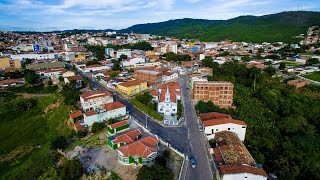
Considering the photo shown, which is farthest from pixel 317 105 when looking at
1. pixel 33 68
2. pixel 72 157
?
pixel 33 68

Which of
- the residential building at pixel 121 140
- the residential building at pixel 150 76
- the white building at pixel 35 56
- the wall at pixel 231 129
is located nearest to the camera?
the residential building at pixel 121 140

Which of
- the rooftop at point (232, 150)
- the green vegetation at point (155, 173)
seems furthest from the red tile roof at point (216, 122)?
the green vegetation at point (155, 173)

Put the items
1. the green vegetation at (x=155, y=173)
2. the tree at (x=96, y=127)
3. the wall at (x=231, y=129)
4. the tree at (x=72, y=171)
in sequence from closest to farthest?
1. the green vegetation at (x=155, y=173)
2. the tree at (x=72, y=171)
3. the wall at (x=231, y=129)
4. the tree at (x=96, y=127)

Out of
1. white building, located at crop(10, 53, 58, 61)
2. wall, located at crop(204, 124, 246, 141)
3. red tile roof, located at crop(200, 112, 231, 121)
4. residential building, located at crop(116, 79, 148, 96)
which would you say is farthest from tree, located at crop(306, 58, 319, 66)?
white building, located at crop(10, 53, 58, 61)

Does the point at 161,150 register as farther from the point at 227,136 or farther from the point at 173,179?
the point at 227,136

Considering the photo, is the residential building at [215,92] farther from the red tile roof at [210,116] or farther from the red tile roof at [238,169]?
the red tile roof at [238,169]

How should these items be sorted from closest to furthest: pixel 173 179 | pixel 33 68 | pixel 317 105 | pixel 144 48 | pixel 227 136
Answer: pixel 173 179 < pixel 227 136 < pixel 317 105 < pixel 33 68 < pixel 144 48
